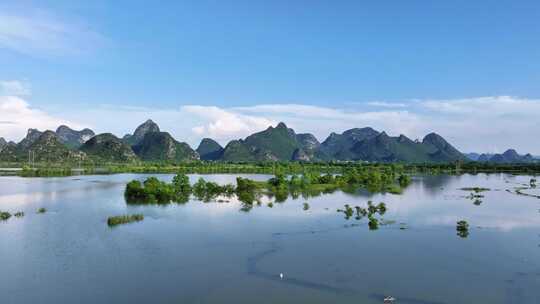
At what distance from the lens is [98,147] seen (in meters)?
183

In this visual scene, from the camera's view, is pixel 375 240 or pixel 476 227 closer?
pixel 375 240

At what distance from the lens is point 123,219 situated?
1644 inches

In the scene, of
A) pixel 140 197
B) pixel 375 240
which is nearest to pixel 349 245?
pixel 375 240

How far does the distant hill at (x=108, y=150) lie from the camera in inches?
6845

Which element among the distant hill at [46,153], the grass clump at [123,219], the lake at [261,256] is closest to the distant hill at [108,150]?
the distant hill at [46,153]

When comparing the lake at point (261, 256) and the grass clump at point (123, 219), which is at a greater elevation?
the grass clump at point (123, 219)

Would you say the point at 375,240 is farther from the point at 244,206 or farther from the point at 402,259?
the point at 244,206

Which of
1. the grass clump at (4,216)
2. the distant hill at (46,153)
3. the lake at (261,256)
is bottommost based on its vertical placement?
the lake at (261,256)

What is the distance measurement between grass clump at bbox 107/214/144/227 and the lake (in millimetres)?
1097

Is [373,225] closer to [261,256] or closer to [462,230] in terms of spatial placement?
[462,230]

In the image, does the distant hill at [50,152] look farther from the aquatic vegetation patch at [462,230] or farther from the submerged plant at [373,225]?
the aquatic vegetation patch at [462,230]

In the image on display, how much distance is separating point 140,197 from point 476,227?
139 ft

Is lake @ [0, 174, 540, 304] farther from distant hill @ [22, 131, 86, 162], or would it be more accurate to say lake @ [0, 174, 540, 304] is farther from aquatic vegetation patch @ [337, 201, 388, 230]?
distant hill @ [22, 131, 86, 162]

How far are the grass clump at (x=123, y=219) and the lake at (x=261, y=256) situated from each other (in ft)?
3.60
